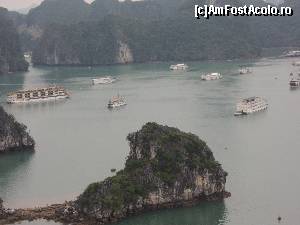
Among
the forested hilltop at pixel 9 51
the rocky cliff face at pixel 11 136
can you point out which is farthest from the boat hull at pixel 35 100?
the forested hilltop at pixel 9 51

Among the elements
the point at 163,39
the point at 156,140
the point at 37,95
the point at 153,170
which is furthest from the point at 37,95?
the point at 163,39

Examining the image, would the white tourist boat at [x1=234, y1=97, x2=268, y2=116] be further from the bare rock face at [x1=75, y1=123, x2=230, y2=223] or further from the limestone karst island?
the bare rock face at [x1=75, y1=123, x2=230, y2=223]

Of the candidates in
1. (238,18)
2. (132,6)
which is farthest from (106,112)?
(132,6)

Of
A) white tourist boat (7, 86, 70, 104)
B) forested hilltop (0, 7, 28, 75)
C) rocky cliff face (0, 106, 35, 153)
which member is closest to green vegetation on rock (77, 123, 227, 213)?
rocky cliff face (0, 106, 35, 153)

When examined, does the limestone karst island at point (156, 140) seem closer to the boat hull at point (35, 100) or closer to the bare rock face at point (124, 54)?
the boat hull at point (35, 100)

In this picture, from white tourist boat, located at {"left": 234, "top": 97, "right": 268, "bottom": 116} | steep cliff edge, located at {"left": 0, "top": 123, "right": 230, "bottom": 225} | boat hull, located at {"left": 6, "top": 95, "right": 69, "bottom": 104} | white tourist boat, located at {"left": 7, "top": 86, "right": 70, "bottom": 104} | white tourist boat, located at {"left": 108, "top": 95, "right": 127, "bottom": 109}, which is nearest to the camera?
steep cliff edge, located at {"left": 0, "top": 123, "right": 230, "bottom": 225}

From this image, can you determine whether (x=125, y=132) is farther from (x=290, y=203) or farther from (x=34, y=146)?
(x=290, y=203)
